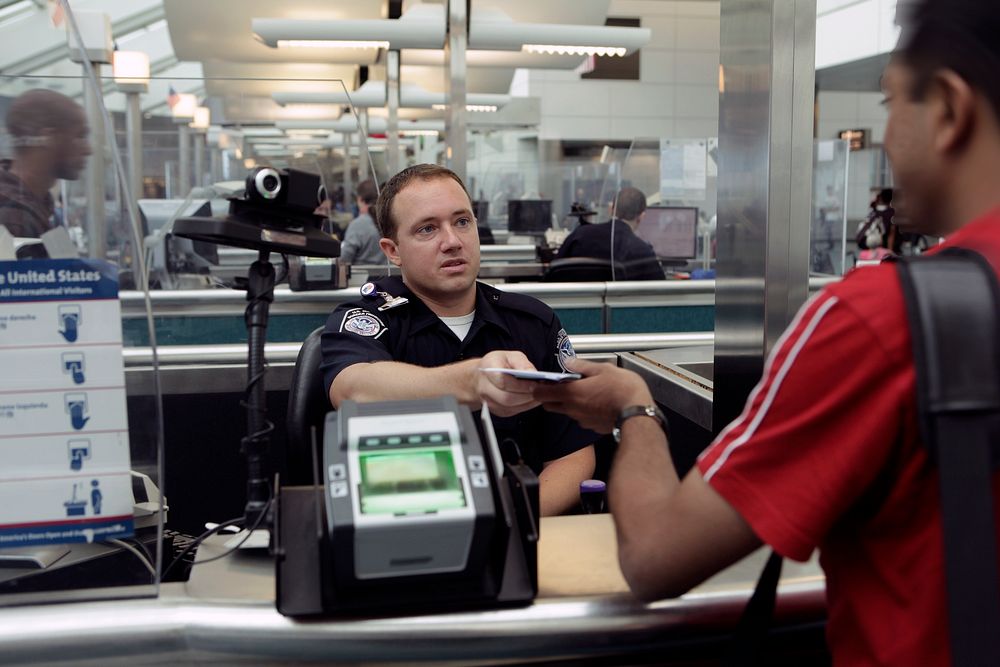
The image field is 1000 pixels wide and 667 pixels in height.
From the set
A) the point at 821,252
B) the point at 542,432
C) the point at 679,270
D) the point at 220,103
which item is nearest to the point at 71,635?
the point at 542,432

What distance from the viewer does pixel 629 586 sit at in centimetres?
111

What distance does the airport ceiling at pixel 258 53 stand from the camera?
11.8ft

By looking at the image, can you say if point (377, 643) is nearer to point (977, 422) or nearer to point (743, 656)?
point (743, 656)

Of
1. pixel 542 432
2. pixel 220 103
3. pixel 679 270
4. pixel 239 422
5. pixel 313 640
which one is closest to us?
pixel 313 640

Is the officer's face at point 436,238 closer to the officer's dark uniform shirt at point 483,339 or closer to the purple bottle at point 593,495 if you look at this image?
the officer's dark uniform shirt at point 483,339

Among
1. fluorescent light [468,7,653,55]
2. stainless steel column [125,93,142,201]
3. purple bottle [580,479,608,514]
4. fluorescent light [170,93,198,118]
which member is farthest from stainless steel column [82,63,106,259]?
fluorescent light [468,7,653,55]

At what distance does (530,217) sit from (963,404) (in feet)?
32.7

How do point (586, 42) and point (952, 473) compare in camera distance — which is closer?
point (952, 473)

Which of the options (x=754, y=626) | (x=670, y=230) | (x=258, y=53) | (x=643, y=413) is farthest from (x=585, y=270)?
(x=754, y=626)

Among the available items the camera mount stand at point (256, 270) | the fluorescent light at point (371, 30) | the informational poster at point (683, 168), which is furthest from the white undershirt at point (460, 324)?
the informational poster at point (683, 168)

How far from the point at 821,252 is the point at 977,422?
6.99m

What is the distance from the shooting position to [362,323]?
76.7 inches

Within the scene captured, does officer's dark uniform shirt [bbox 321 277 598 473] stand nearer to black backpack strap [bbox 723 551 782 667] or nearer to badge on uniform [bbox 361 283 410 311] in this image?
badge on uniform [bbox 361 283 410 311]

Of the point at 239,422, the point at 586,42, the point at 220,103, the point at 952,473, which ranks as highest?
the point at 586,42
